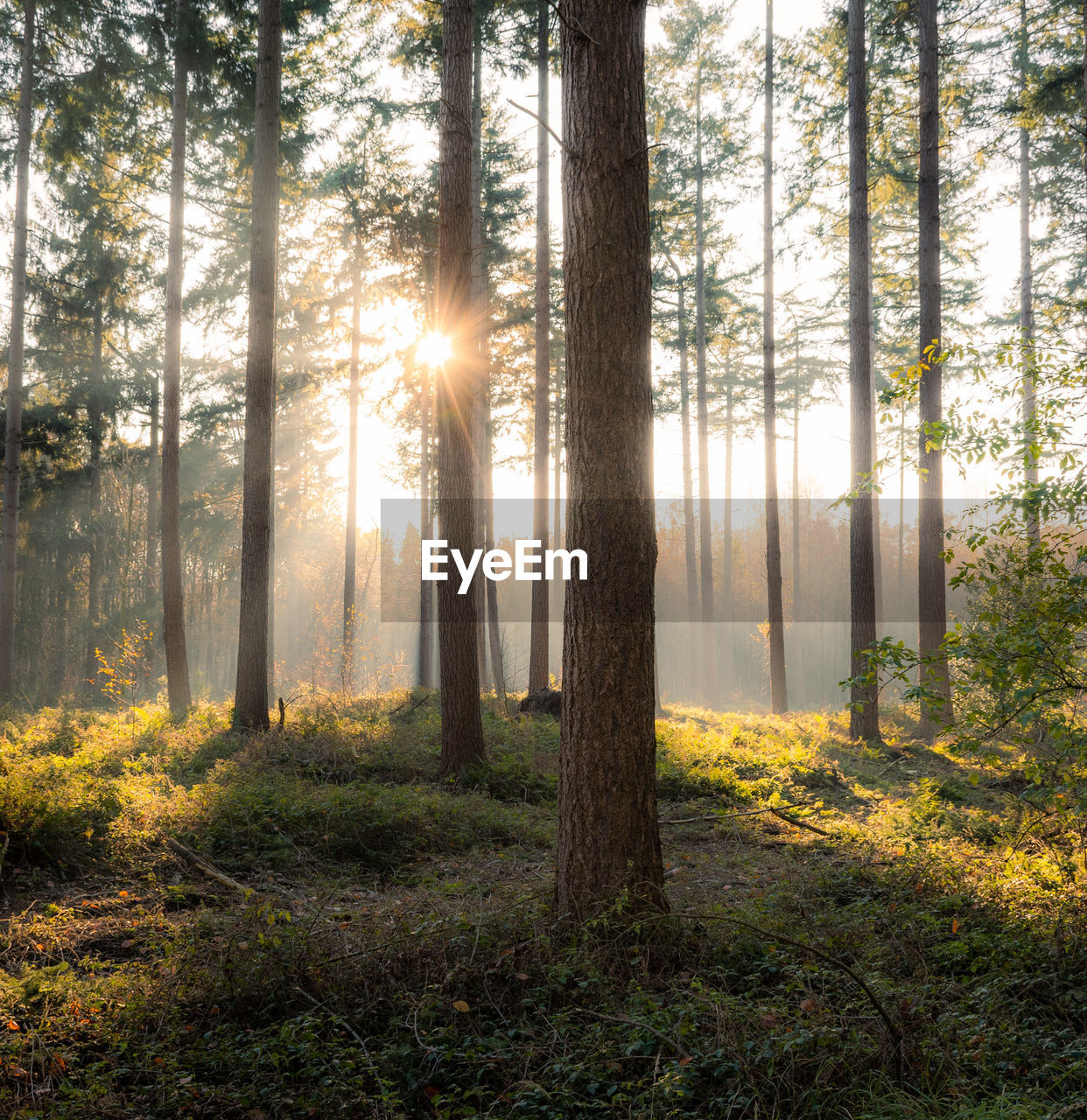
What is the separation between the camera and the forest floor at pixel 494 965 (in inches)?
107

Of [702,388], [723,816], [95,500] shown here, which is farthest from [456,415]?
[95,500]

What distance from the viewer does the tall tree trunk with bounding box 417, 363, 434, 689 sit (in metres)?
18.1

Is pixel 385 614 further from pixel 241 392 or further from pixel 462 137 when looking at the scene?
pixel 462 137

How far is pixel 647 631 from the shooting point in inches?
159

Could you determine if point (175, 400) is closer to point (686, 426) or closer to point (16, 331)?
point (16, 331)

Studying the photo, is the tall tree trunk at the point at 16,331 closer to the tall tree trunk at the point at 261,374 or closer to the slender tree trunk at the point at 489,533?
the tall tree trunk at the point at 261,374

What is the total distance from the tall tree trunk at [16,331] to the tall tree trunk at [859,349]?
14687 mm

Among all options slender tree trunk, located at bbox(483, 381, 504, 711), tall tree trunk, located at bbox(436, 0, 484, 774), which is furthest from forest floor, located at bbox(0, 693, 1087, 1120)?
slender tree trunk, located at bbox(483, 381, 504, 711)

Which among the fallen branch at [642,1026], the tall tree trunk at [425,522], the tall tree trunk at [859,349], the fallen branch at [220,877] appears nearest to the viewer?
the fallen branch at [642,1026]

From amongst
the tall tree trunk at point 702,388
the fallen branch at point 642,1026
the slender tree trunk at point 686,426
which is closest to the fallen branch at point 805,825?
the fallen branch at point 642,1026

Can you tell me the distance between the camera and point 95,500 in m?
19.8

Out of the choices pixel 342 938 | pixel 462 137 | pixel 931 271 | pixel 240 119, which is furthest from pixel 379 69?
pixel 342 938

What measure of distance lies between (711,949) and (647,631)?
1.65m

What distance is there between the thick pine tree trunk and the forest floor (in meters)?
12.4
